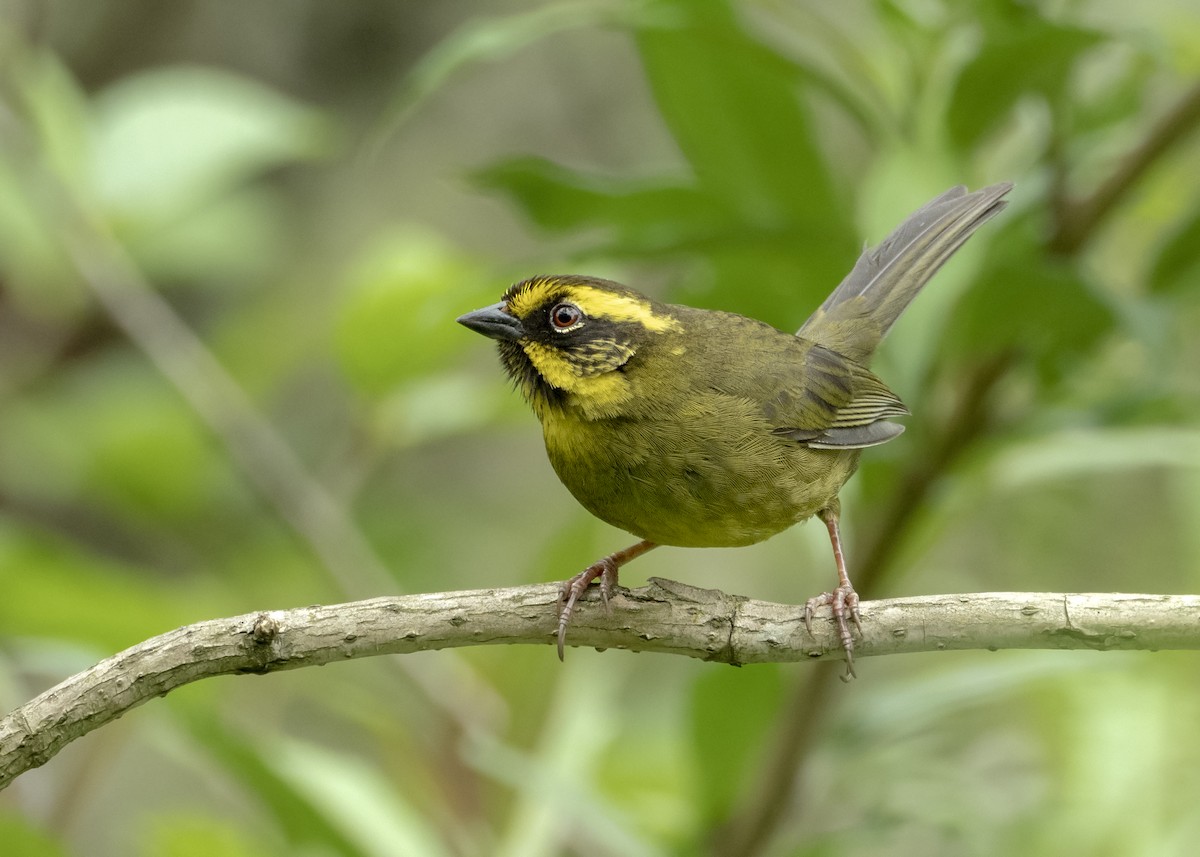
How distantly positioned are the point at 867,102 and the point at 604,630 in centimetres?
168

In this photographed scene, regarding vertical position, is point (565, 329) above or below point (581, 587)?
above

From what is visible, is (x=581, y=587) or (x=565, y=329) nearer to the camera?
(x=581, y=587)

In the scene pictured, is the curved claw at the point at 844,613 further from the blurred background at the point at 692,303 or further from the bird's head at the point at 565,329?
the bird's head at the point at 565,329

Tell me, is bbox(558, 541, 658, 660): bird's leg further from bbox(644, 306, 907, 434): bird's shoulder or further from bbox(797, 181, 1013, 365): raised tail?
bbox(797, 181, 1013, 365): raised tail

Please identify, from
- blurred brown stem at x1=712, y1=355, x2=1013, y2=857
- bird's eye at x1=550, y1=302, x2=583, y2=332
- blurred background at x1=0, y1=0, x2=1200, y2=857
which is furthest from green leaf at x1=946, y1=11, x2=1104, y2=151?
bird's eye at x1=550, y1=302, x2=583, y2=332

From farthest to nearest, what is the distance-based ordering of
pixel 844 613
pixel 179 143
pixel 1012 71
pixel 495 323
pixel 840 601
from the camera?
pixel 179 143
pixel 495 323
pixel 1012 71
pixel 840 601
pixel 844 613

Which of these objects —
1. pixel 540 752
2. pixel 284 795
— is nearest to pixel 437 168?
pixel 540 752

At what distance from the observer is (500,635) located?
2820 mm

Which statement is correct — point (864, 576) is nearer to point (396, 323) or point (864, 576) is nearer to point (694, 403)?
point (694, 403)

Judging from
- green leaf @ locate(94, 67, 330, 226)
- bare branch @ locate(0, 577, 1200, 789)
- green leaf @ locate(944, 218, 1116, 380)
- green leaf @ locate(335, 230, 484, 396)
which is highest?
green leaf @ locate(94, 67, 330, 226)

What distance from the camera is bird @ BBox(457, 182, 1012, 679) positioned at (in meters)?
3.49

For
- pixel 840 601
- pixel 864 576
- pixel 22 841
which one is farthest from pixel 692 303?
pixel 22 841

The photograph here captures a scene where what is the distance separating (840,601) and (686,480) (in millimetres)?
561

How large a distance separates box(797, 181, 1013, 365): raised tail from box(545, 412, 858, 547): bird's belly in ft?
2.09
